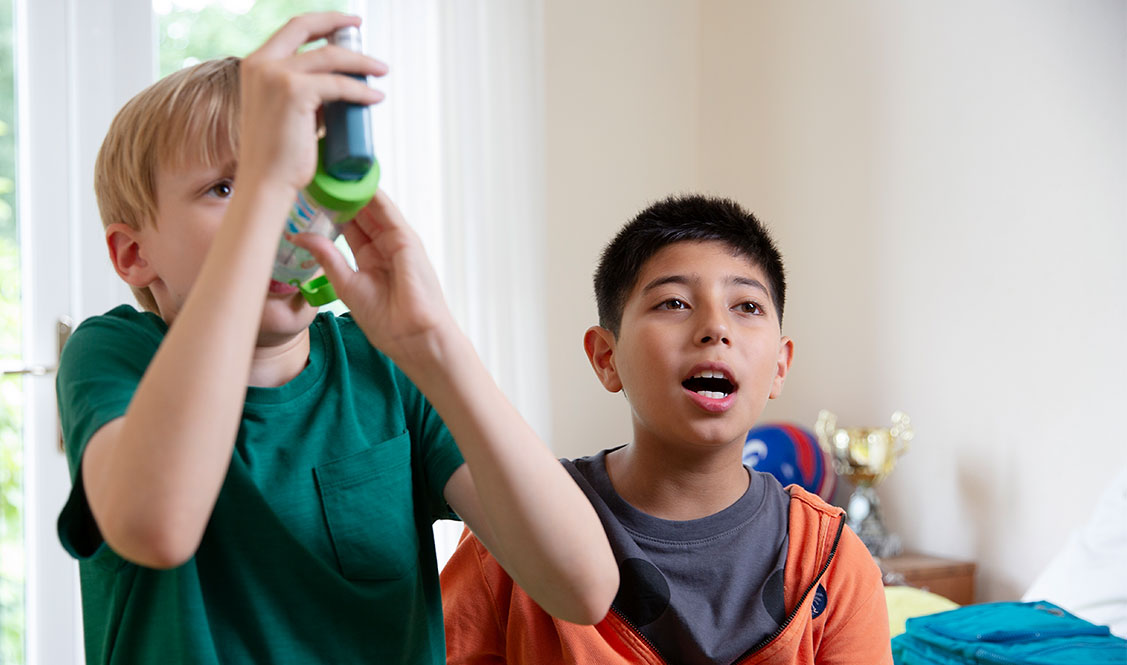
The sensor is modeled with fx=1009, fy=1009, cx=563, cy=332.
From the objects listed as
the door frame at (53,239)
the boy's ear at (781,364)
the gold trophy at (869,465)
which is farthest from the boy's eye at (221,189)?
the gold trophy at (869,465)

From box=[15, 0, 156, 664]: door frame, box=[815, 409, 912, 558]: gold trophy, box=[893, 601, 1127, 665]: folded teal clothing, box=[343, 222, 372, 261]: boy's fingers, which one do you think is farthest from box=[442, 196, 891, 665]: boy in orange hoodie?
box=[815, 409, 912, 558]: gold trophy

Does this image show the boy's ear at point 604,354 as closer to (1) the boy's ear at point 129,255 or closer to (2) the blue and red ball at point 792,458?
(1) the boy's ear at point 129,255

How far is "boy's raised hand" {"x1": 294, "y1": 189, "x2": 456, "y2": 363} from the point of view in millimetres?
691

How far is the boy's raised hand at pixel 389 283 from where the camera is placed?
69cm

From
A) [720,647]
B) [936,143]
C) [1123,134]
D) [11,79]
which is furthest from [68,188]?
[1123,134]

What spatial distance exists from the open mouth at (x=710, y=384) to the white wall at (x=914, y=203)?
71.3 inches

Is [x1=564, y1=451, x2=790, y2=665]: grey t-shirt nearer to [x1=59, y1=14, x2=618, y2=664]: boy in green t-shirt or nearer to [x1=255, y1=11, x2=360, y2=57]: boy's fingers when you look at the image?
[x1=59, y1=14, x2=618, y2=664]: boy in green t-shirt

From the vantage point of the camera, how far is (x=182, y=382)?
0.56 meters

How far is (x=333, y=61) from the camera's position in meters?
0.59

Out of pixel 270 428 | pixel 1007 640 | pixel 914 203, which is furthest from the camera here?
pixel 914 203

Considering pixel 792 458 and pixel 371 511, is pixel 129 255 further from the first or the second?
pixel 792 458

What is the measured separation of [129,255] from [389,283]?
0.24 m

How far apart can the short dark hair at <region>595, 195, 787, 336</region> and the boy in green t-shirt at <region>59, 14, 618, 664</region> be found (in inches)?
16.1

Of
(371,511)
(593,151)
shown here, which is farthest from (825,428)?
(371,511)
